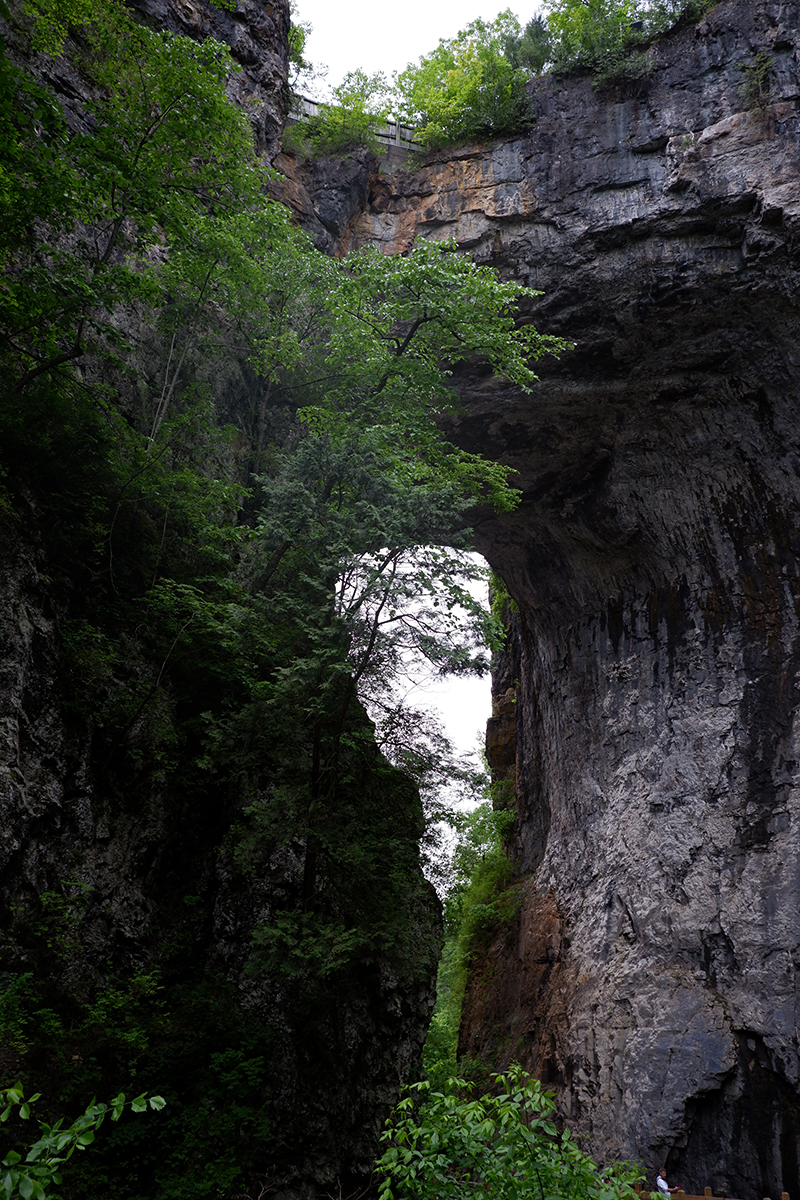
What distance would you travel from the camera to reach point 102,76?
10.6m

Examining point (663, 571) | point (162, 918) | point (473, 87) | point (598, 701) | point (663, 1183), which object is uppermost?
point (473, 87)

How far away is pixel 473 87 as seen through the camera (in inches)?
584

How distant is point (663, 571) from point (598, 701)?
284 centimetres

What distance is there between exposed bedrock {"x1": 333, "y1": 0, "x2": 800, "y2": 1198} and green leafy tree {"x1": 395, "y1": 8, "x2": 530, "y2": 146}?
1.77 feet

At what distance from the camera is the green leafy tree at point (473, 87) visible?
48.1 feet

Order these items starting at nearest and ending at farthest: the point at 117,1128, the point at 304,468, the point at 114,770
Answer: the point at 117,1128 < the point at 114,770 < the point at 304,468

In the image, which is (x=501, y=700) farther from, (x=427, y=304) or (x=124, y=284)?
(x=124, y=284)

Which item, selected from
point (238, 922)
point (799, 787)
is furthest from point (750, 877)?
point (238, 922)

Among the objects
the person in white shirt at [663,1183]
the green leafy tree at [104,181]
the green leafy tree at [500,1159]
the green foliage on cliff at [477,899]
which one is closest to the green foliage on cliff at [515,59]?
the green leafy tree at [104,181]

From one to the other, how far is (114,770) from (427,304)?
7.81m

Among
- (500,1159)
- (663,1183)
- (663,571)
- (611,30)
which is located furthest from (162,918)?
(611,30)

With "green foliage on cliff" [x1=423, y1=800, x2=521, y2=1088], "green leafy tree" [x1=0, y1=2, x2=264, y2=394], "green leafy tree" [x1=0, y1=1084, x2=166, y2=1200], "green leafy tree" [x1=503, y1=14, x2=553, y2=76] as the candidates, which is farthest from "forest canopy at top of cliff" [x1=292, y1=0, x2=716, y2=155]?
"green leafy tree" [x1=0, y1=1084, x2=166, y2=1200]

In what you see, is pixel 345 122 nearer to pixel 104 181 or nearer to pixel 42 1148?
pixel 104 181

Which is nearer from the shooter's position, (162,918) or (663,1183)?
(162,918)
